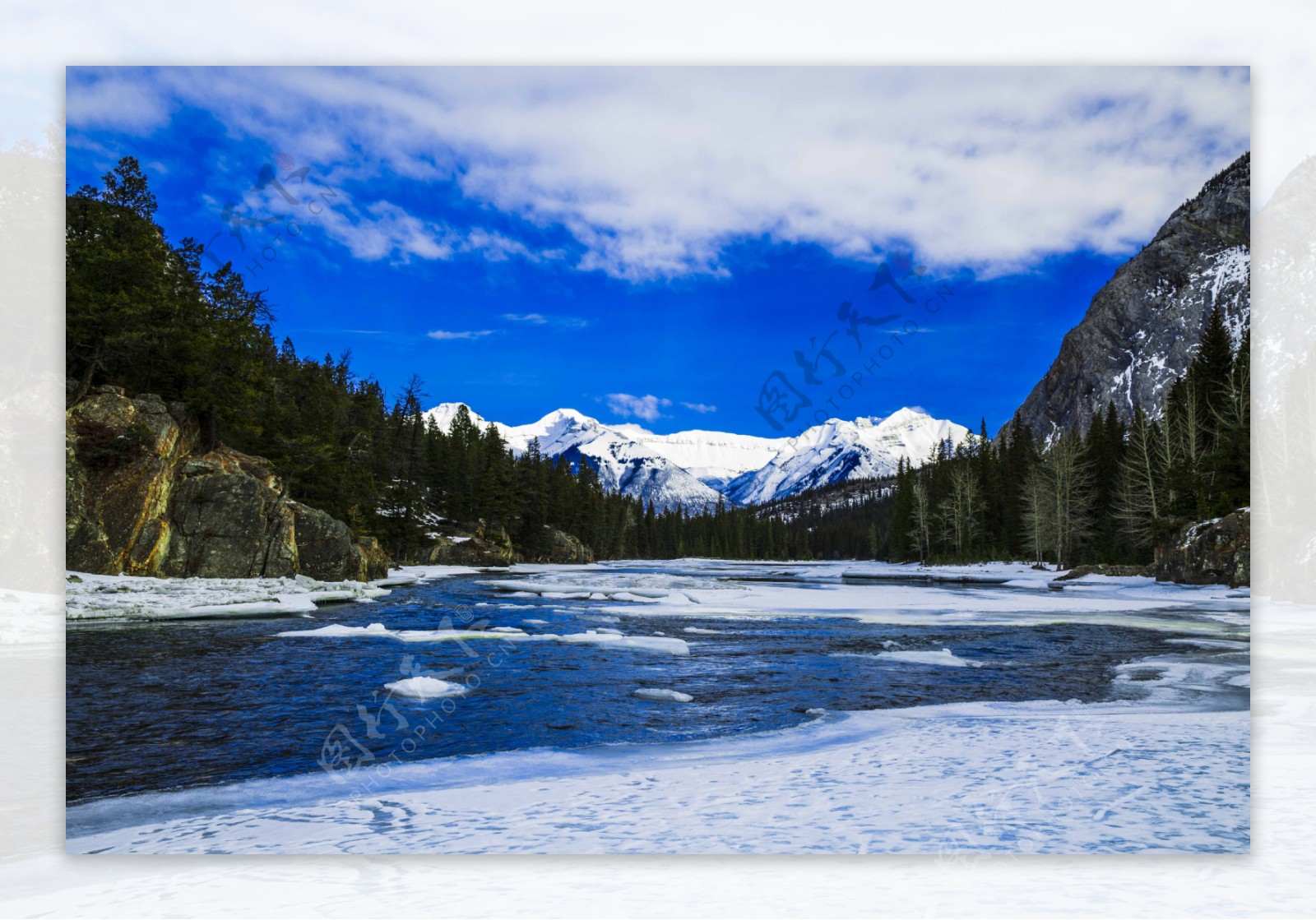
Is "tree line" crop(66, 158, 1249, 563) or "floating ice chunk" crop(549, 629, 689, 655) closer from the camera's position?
"floating ice chunk" crop(549, 629, 689, 655)

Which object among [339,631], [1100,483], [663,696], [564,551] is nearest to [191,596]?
[339,631]

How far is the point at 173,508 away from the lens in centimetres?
2355

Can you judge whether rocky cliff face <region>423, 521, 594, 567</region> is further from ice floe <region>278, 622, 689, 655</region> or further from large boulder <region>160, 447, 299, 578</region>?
ice floe <region>278, 622, 689, 655</region>

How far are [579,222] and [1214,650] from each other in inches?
568

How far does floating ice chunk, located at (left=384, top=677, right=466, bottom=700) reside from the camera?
35.7 feet

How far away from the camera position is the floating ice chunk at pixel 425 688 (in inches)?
429

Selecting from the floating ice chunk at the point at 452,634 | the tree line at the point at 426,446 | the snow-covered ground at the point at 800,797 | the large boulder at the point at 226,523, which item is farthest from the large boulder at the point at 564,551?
the snow-covered ground at the point at 800,797

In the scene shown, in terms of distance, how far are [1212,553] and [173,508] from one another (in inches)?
1426

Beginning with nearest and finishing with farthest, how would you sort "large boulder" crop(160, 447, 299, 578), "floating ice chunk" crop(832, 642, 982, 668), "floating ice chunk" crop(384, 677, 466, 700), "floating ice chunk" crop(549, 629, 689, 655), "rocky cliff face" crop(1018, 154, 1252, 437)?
"rocky cliff face" crop(1018, 154, 1252, 437)
"floating ice chunk" crop(384, 677, 466, 700)
"floating ice chunk" crop(832, 642, 982, 668)
"floating ice chunk" crop(549, 629, 689, 655)
"large boulder" crop(160, 447, 299, 578)

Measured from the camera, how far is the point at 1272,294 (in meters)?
8.91

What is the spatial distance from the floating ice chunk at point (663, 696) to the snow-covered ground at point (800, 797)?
2.04 meters

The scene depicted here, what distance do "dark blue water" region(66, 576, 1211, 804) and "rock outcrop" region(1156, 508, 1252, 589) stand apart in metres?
11.2

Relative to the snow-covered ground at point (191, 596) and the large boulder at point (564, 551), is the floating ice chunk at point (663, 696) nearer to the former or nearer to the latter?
the snow-covered ground at point (191, 596)

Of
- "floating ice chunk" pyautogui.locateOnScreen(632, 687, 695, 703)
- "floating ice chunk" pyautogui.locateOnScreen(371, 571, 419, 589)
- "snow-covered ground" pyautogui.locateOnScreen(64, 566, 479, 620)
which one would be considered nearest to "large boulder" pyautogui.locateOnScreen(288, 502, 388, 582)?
"floating ice chunk" pyautogui.locateOnScreen(371, 571, 419, 589)
